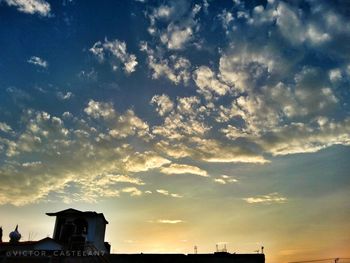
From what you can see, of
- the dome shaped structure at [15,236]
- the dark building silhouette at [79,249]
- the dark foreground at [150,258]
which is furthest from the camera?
the dome shaped structure at [15,236]

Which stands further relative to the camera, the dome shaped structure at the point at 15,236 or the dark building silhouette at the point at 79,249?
the dome shaped structure at the point at 15,236

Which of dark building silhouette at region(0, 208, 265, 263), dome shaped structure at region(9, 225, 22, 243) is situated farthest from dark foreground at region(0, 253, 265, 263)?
dome shaped structure at region(9, 225, 22, 243)

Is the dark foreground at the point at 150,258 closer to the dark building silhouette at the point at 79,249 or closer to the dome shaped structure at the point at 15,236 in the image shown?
the dark building silhouette at the point at 79,249

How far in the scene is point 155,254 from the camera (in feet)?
122

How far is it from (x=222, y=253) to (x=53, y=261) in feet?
62.1

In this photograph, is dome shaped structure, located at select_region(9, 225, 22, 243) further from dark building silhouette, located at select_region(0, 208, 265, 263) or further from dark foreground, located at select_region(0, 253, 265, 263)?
dark foreground, located at select_region(0, 253, 265, 263)

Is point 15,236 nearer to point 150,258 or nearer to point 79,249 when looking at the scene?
point 79,249

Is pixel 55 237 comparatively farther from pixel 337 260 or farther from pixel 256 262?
pixel 337 260

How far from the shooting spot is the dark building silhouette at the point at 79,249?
35281 mm

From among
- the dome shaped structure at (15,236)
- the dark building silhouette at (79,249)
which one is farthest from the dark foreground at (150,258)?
the dome shaped structure at (15,236)

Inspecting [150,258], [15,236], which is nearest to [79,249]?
[150,258]

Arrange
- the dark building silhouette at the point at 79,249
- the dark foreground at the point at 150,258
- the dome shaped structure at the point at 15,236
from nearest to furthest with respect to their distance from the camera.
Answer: the dark foreground at the point at 150,258, the dark building silhouette at the point at 79,249, the dome shaped structure at the point at 15,236

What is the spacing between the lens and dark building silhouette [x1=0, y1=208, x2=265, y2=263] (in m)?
35.3

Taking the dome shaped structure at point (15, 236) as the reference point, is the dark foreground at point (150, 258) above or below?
below
